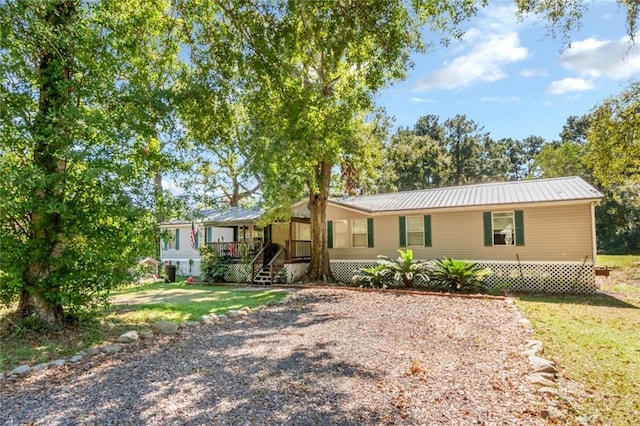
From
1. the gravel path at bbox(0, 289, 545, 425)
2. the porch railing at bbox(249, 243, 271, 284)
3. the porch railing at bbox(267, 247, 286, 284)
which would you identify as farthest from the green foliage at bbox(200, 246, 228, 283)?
the gravel path at bbox(0, 289, 545, 425)

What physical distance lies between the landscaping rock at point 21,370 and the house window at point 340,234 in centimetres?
1202

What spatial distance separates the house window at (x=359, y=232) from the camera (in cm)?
1554

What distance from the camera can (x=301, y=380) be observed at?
14.0 ft

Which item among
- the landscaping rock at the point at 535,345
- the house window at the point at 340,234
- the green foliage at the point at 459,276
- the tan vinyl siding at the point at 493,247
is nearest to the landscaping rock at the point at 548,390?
the landscaping rock at the point at 535,345

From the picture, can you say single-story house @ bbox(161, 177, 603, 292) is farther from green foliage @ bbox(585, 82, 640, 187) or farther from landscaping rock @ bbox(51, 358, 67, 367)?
landscaping rock @ bbox(51, 358, 67, 367)

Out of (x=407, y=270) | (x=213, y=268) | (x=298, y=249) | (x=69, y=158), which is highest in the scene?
(x=69, y=158)

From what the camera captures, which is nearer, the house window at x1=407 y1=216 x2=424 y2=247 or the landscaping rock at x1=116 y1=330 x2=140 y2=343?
the landscaping rock at x1=116 y1=330 x2=140 y2=343

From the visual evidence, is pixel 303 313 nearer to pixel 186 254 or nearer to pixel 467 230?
pixel 467 230

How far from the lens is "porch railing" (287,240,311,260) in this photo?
15.9m

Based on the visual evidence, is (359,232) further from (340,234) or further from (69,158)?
(69,158)

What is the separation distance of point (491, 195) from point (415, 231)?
9.74 feet

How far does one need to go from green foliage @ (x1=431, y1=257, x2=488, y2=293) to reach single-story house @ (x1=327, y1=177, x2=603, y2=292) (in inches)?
57.1

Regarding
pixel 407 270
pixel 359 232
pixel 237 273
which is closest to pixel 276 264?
pixel 237 273

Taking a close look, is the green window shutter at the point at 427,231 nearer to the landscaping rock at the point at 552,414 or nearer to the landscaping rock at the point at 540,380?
the landscaping rock at the point at 540,380
